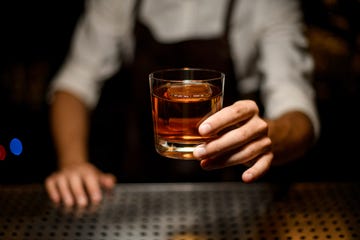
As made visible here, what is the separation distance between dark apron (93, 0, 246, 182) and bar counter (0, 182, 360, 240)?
814 millimetres

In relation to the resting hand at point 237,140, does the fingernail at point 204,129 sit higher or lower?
higher

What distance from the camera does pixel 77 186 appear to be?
58.2 inches

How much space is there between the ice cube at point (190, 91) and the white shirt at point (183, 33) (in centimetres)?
115

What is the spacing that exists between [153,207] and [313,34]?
2060 mm

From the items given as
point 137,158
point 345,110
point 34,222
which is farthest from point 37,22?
point 345,110

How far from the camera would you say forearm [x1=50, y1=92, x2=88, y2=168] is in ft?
6.40

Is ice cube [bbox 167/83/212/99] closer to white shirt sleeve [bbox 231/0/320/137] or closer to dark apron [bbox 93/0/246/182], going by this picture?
white shirt sleeve [bbox 231/0/320/137]

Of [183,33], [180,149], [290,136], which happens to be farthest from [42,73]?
[180,149]

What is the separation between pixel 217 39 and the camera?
7.41ft

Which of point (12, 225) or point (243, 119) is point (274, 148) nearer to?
point (243, 119)

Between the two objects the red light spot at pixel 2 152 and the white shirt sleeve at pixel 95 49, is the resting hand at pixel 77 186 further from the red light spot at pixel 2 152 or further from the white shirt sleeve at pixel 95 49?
the red light spot at pixel 2 152

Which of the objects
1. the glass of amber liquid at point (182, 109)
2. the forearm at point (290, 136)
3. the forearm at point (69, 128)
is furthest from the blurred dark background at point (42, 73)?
the glass of amber liquid at point (182, 109)

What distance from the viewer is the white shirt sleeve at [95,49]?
221 centimetres

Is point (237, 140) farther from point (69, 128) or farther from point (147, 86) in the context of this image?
point (147, 86)
